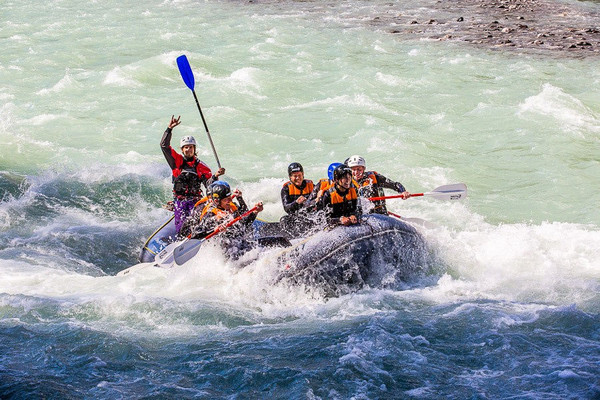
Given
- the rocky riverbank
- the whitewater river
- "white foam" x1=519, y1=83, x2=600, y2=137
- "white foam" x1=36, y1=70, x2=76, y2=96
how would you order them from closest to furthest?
the whitewater river, "white foam" x1=519, y1=83, x2=600, y2=137, "white foam" x1=36, y1=70, x2=76, y2=96, the rocky riverbank

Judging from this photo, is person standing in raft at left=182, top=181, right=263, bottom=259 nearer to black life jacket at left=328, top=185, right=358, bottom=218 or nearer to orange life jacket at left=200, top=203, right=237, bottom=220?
orange life jacket at left=200, top=203, right=237, bottom=220

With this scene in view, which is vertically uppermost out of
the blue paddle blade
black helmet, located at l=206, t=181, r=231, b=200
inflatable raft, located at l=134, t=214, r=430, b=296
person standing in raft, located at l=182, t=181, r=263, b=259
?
the blue paddle blade

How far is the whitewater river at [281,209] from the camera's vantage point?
6934 mm

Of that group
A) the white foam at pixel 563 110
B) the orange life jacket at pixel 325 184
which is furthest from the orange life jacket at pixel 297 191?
the white foam at pixel 563 110

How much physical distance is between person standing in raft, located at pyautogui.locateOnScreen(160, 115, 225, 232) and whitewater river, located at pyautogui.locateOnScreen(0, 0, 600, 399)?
3.32 feet

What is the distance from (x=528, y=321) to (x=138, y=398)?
387cm

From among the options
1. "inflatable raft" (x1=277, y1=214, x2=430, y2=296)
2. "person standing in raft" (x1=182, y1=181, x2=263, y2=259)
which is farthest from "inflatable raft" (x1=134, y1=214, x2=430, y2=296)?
"person standing in raft" (x1=182, y1=181, x2=263, y2=259)

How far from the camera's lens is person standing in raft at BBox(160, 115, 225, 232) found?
10.2 metres

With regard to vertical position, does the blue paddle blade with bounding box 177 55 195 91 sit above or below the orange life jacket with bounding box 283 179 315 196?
above

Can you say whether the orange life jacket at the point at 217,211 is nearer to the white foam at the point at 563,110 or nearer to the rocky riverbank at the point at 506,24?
the white foam at the point at 563,110

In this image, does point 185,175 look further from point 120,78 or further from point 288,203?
point 120,78

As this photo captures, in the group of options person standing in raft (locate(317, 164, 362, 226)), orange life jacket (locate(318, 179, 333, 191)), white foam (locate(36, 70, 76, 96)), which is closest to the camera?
person standing in raft (locate(317, 164, 362, 226))

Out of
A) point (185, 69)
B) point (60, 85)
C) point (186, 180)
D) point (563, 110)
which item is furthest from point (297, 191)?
point (60, 85)

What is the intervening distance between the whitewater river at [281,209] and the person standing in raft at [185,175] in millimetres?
1012
